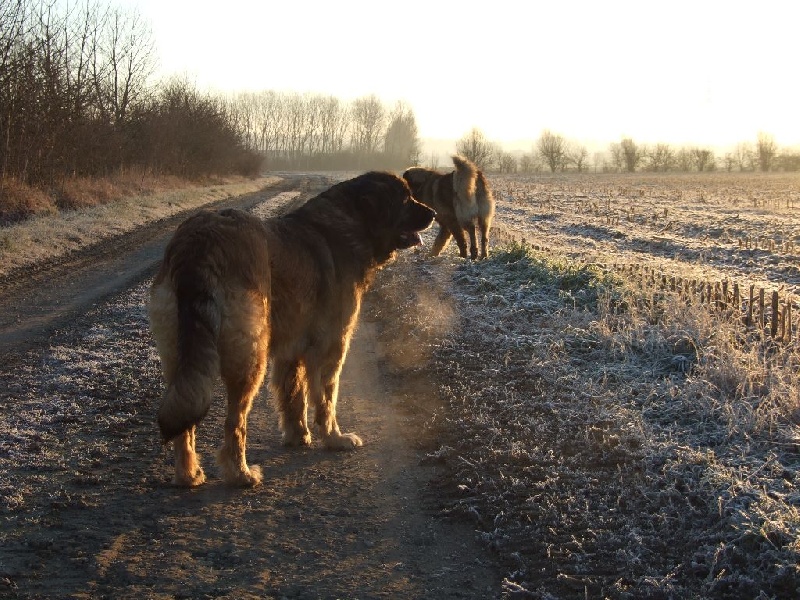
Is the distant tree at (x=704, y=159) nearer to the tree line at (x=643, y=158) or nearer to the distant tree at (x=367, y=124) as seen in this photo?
the tree line at (x=643, y=158)

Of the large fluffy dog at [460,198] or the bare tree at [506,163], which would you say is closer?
the large fluffy dog at [460,198]

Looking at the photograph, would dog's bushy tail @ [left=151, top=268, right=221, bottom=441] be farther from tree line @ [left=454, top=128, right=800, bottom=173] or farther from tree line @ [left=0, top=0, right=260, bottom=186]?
tree line @ [left=454, top=128, right=800, bottom=173]

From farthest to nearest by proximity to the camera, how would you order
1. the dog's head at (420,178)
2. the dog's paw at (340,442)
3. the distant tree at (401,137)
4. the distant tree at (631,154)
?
the distant tree at (401,137)
the distant tree at (631,154)
the dog's head at (420,178)
the dog's paw at (340,442)

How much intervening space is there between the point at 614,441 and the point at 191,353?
285 cm

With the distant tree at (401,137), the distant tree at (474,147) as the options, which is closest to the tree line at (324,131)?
the distant tree at (401,137)

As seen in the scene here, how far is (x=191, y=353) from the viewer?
3.64 metres

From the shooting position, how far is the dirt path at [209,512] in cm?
314

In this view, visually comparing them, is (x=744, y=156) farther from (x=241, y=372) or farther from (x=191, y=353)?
(x=191, y=353)

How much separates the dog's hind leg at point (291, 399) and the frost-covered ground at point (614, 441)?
41.4 inches

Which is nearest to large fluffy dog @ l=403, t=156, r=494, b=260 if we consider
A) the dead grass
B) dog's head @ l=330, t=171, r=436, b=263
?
the dead grass

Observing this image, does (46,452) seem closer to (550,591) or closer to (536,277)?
(550,591)

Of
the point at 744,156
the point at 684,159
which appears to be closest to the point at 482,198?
the point at 684,159

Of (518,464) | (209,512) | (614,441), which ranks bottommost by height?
(209,512)

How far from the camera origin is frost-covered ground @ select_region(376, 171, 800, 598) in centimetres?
323
